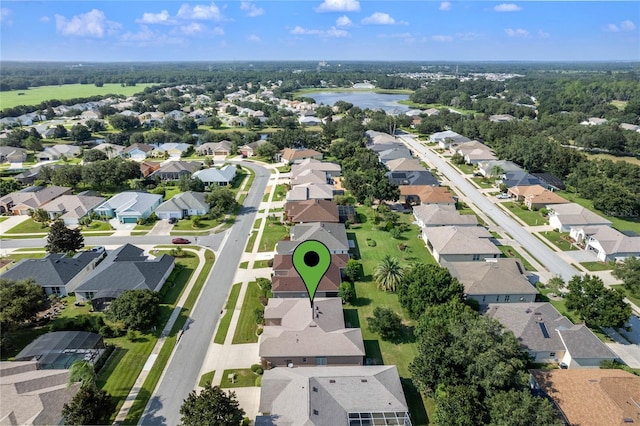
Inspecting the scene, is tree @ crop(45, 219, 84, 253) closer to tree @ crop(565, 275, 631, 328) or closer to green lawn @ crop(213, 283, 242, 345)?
green lawn @ crop(213, 283, 242, 345)

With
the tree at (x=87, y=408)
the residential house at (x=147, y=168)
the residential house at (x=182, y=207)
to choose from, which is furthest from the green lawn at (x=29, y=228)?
the tree at (x=87, y=408)

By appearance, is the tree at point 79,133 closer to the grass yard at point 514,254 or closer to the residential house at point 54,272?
the residential house at point 54,272

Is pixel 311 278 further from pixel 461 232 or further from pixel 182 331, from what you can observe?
pixel 461 232

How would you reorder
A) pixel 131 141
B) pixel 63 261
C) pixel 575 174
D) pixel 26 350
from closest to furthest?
pixel 26 350
pixel 63 261
pixel 575 174
pixel 131 141

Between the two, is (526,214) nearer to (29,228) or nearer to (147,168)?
(147,168)

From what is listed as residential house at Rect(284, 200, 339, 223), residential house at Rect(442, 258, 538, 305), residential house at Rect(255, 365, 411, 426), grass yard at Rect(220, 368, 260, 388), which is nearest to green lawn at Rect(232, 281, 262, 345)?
grass yard at Rect(220, 368, 260, 388)

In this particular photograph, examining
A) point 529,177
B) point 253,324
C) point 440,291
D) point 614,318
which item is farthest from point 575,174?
point 253,324
